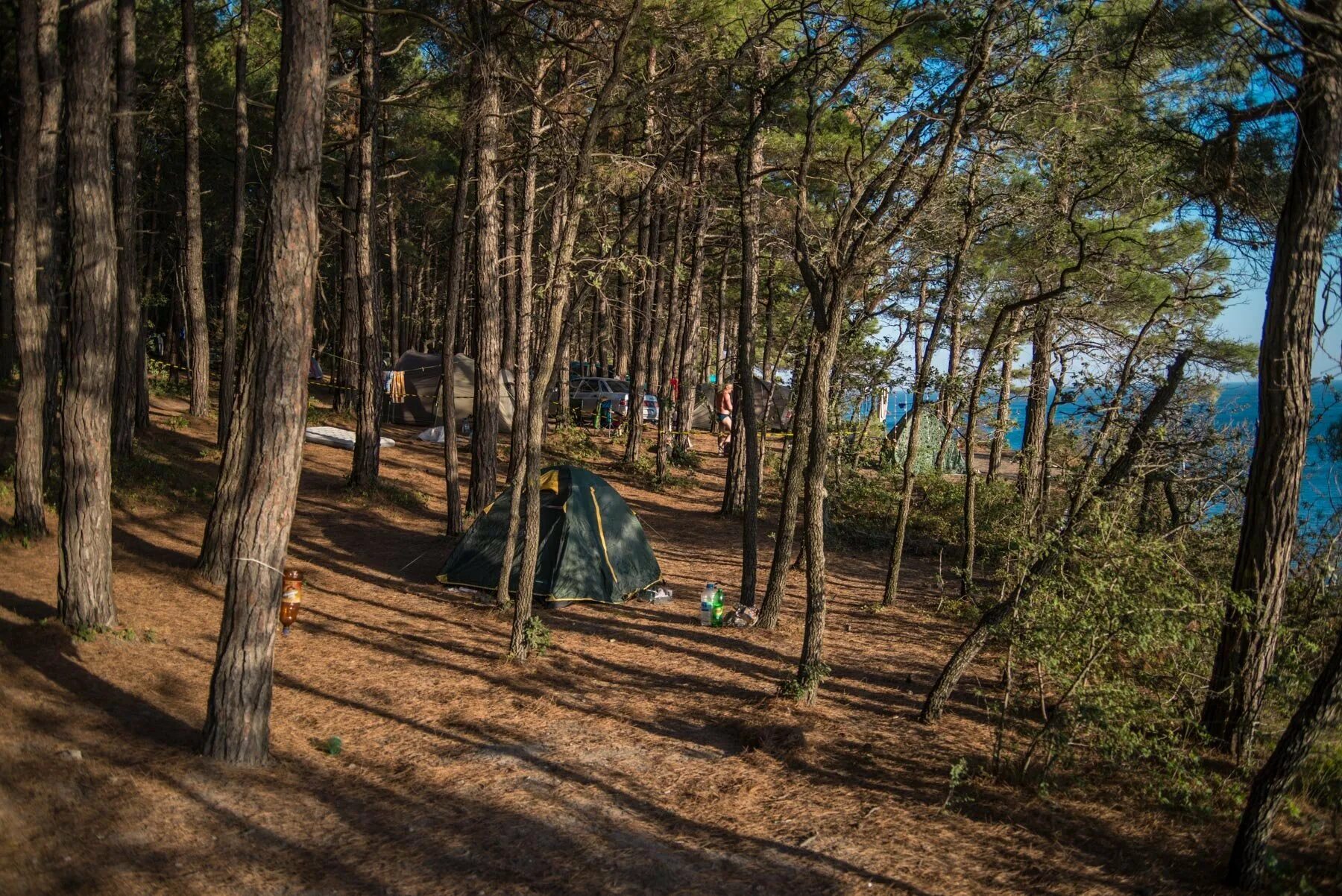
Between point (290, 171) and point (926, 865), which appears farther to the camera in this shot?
point (290, 171)

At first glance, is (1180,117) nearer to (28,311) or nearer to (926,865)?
(926,865)

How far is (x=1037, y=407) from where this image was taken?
12258 mm

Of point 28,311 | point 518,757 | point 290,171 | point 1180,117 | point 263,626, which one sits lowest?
point 518,757

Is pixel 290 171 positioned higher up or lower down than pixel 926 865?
higher up

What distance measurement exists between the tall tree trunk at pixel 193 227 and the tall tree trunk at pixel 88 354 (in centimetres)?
608

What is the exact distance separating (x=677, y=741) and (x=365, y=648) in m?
3.33

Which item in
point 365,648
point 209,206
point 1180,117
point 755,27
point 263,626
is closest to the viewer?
point 263,626

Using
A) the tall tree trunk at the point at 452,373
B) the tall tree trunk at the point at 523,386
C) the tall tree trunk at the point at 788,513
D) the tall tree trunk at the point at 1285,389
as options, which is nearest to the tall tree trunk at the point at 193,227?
the tall tree trunk at the point at 452,373

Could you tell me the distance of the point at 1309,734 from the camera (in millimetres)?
4555

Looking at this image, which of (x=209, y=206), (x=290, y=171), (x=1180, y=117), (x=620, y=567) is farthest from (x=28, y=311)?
(x=209, y=206)

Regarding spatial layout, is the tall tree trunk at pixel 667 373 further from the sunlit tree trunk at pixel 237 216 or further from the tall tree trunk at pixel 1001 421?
the sunlit tree trunk at pixel 237 216

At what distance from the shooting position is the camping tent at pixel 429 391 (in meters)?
23.2

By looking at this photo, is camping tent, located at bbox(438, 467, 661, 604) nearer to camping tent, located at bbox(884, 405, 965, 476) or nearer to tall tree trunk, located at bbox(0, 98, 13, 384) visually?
camping tent, located at bbox(884, 405, 965, 476)

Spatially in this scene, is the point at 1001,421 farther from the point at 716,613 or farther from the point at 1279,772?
the point at 1279,772
